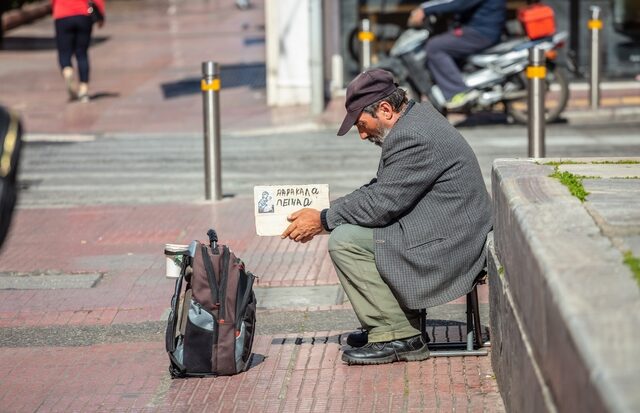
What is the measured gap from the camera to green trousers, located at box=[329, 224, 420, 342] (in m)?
5.59

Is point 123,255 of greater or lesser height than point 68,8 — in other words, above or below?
below

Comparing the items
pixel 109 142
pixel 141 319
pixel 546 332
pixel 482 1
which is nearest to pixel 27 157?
pixel 109 142

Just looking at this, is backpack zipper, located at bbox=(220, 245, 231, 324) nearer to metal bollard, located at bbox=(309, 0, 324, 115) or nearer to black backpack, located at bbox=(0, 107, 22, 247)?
black backpack, located at bbox=(0, 107, 22, 247)

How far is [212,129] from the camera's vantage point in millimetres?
10023

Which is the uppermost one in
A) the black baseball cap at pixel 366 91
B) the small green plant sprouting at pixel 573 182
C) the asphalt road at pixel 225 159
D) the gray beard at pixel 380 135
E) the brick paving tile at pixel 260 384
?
the black baseball cap at pixel 366 91

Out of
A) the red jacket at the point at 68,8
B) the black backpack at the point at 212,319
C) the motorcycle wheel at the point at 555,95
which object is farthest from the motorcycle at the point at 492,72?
the black backpack at the point at 212,319

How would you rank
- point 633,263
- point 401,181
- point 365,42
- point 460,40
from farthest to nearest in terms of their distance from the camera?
point 365,42 → point 460,40 → point 401,181 → point 633,263

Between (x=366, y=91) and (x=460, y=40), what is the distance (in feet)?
25.7

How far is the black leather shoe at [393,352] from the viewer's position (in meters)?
5.67

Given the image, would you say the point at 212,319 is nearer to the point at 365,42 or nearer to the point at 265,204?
the point at 265,204

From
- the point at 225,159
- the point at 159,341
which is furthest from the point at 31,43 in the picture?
the point at 159,341

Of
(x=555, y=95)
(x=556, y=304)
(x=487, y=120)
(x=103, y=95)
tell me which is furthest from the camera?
(x=103, y=95)

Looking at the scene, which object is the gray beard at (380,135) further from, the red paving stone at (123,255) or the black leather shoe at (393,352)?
the red paving stone at (123,255)

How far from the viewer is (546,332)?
138 inches
